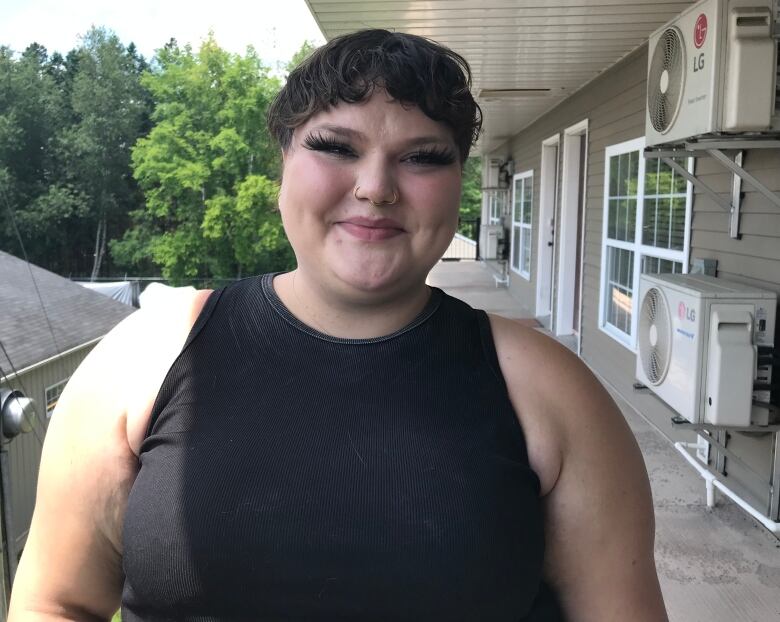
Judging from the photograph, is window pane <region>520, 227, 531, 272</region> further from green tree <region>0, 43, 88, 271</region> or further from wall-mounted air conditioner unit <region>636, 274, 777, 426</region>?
green tree <region>0, 43, 88, 271</region>

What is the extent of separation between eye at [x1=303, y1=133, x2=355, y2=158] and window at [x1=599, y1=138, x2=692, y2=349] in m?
3.49

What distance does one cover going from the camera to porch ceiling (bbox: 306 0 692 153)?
152 inches

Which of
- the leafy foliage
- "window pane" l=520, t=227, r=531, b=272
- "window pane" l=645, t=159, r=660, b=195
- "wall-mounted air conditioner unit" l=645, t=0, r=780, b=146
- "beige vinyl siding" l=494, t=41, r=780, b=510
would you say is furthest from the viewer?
the leafy foliage

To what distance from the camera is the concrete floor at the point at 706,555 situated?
2.56 meters

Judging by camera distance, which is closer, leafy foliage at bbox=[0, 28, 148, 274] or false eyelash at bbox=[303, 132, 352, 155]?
false eyelash at bbox=[303, 132, 352, 155]

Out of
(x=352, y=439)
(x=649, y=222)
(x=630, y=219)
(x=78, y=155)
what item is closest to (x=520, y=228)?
(x=630, y=219)

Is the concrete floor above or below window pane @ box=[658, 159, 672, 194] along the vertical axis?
below

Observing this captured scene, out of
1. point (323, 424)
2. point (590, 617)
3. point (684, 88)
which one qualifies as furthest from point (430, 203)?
point (684, 88)

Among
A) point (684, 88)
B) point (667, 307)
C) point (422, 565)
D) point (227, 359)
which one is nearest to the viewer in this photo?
point (422, 565)

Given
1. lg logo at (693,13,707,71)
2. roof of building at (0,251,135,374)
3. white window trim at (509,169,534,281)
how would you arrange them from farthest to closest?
roof of building at (0,251,135,374) → white window trim at (509,169,534,281) → lg logo at (693,13,707,71)

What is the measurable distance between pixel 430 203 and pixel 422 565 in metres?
0.46

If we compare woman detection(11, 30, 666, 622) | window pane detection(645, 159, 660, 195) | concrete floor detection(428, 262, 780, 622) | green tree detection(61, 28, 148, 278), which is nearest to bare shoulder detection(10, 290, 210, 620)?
woman detection(11, 30, 666, 622)

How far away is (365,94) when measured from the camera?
0.94m

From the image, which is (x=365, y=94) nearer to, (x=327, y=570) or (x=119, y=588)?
(x=327, y=570)
